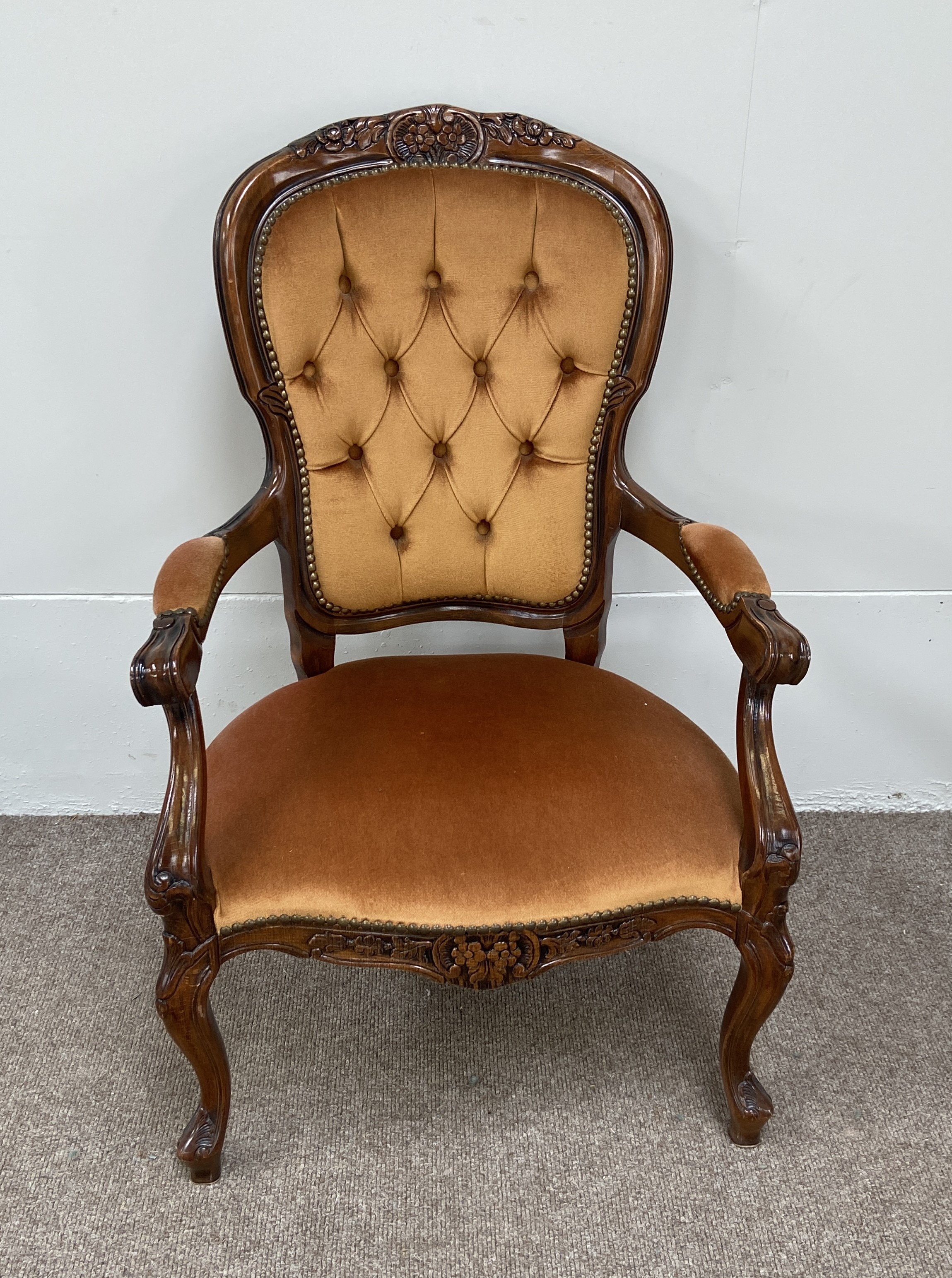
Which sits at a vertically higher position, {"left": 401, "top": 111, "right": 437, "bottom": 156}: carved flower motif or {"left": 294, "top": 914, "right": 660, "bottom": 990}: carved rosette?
{"left": 401, "top": 111, "right": 437, "bottom": 156}: carved flower motif

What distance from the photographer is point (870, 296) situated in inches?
59.4

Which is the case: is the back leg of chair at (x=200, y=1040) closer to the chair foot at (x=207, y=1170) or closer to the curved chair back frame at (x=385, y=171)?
the chair foot at (x=207, y=1170)

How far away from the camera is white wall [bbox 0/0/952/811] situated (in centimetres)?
135

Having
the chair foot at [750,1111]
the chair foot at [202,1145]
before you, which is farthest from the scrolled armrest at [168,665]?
the chair foot at [750,1111]

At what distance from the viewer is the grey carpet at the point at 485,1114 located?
3.93 ft

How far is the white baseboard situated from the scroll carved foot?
0.64 m

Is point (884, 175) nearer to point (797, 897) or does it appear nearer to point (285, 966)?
point (797, 897)

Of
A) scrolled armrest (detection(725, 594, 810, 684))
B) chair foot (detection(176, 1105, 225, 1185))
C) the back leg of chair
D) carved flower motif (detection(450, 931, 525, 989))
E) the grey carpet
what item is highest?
scrolled armrest (detection(725, 594, 810, 684))

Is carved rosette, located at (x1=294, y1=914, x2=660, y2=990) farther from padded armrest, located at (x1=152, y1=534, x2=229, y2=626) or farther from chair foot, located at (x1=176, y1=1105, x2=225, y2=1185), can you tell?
padded armrest, located at (x1=152, y1=534, x2=229, y2=626)

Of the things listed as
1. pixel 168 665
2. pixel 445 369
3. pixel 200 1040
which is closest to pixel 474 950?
pixel 200 1040

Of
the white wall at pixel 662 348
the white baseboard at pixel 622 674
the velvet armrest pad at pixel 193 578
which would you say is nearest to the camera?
the velvet armrest pad at pixel 193 578

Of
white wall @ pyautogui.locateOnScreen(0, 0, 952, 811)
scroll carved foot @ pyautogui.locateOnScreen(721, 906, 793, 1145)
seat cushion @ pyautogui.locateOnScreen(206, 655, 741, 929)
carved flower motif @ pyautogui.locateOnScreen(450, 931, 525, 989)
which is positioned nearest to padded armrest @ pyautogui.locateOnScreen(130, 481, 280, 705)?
seat cushion @ pyautogui.locateOnScreen(206, 655, 741, 929)

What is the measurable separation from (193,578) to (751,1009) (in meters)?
0.84

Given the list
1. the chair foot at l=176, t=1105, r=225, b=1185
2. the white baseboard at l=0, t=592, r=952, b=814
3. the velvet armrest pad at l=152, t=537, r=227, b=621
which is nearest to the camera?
the velvet armrest pad at l=152, t=537, r=227, b=621
